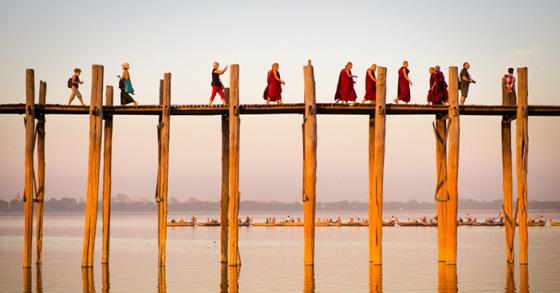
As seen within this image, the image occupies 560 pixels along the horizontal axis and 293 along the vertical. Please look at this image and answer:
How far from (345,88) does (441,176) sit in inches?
150

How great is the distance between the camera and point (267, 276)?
1148 inches

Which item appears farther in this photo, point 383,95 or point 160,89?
point 160,89

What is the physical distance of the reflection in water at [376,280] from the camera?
2471 centimetres

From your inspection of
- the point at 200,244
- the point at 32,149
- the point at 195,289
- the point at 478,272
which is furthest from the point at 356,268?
the point at 200,244

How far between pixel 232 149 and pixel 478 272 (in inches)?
398

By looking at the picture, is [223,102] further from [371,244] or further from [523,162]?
[523,162]

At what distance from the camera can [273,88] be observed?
26.1 metres

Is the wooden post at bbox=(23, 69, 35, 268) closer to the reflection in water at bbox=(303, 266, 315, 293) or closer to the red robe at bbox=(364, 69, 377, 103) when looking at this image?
the reflection in water at bbox=(303, 266, 315, 293)

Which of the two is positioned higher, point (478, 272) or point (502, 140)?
point (502, 140)

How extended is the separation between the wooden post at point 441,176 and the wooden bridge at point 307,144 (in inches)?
1.1

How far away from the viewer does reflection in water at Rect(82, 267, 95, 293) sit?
24.8 meters

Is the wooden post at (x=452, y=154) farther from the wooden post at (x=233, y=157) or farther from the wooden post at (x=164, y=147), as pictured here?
the wooden post at (x=164, y=147)

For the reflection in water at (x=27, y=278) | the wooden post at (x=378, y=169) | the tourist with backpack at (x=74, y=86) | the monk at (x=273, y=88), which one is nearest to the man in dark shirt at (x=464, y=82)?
the wooden post at (x=378, y=169)

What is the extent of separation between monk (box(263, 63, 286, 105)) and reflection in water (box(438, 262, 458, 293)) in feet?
21.9
